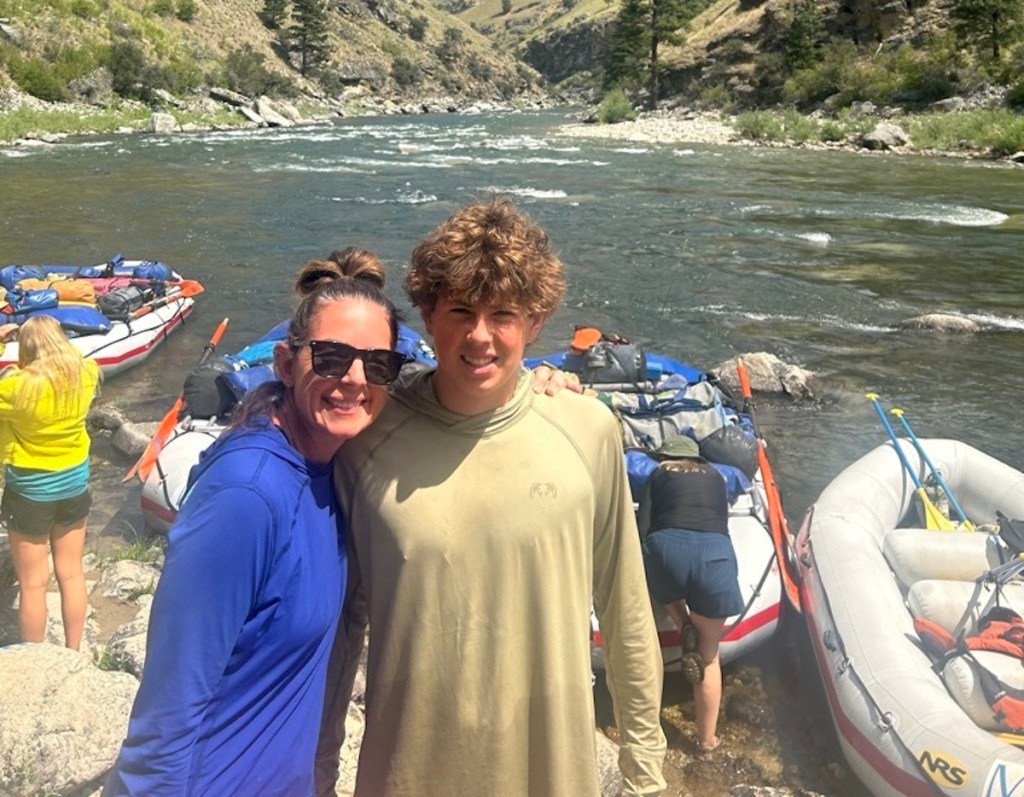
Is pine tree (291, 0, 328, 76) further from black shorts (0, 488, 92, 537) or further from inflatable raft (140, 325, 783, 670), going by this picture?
black shorts (0, 488, 92, 537)

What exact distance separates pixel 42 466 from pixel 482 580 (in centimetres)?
306

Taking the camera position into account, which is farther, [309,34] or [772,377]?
[309,34]

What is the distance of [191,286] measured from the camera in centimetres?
1055

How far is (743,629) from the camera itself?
4574mm

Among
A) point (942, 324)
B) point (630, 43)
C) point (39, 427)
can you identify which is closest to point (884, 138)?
point (942, 324)

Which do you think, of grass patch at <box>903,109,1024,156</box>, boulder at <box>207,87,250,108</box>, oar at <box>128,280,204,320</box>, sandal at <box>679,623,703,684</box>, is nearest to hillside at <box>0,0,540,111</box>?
boulder at <box>207,87,250,108</box>

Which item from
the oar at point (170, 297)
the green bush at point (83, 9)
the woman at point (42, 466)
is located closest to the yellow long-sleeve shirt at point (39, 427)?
the woman at point (42, 466)

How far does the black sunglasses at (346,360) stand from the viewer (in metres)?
1.55

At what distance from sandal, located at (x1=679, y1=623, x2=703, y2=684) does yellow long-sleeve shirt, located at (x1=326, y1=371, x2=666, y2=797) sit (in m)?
2.35

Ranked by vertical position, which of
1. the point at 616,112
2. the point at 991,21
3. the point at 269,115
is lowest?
the point at 269,115

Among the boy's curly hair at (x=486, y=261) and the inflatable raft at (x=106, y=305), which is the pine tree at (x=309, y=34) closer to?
the inflatable raft at (x=106, y=305)

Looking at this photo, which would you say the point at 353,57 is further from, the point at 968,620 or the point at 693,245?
the point at 968,620

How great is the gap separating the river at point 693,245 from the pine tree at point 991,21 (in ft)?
45.6

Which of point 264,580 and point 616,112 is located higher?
point 264,580
